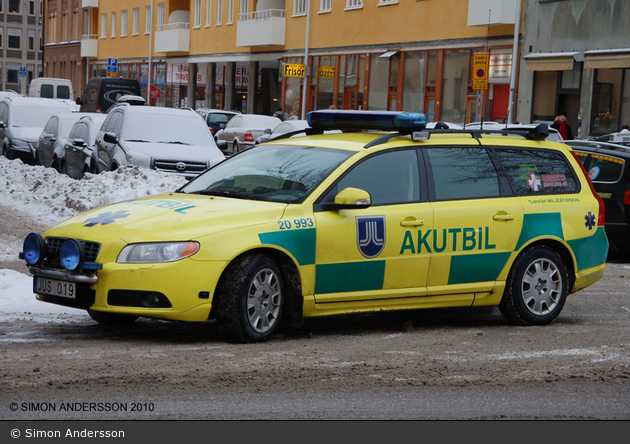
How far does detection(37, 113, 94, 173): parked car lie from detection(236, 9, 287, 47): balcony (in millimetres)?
25905

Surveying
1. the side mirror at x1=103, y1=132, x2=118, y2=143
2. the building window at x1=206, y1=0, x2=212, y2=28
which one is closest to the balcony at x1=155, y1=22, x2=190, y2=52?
the building window at x1=206, y1=0, x2=212, y2=28

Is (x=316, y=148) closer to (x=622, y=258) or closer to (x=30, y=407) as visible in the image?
(x=30, y=407)

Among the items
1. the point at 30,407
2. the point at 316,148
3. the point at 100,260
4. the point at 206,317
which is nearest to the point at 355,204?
the point at 316,148

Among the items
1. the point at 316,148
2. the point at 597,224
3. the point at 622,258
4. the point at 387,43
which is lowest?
the point at 622,258

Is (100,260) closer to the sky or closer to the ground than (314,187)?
closer to the ground

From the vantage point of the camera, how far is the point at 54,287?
273 inches

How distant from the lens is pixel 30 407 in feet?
16.6

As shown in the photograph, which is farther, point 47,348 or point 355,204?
point 355,204

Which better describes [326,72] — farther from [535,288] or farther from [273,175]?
[273,175]

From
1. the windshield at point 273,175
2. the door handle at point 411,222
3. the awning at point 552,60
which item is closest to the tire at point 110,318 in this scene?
the windshield at point 273,175

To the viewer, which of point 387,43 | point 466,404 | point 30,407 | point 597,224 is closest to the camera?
point 30,407

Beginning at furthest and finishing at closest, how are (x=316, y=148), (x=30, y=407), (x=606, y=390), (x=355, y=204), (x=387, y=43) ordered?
(x=387, y=43)
(x=316, y=148)
(x=355, y=204)
(x=606, y=390)
(x=30, y=407)

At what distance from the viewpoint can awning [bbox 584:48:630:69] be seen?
93.2 ft

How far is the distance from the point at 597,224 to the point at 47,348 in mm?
4933
